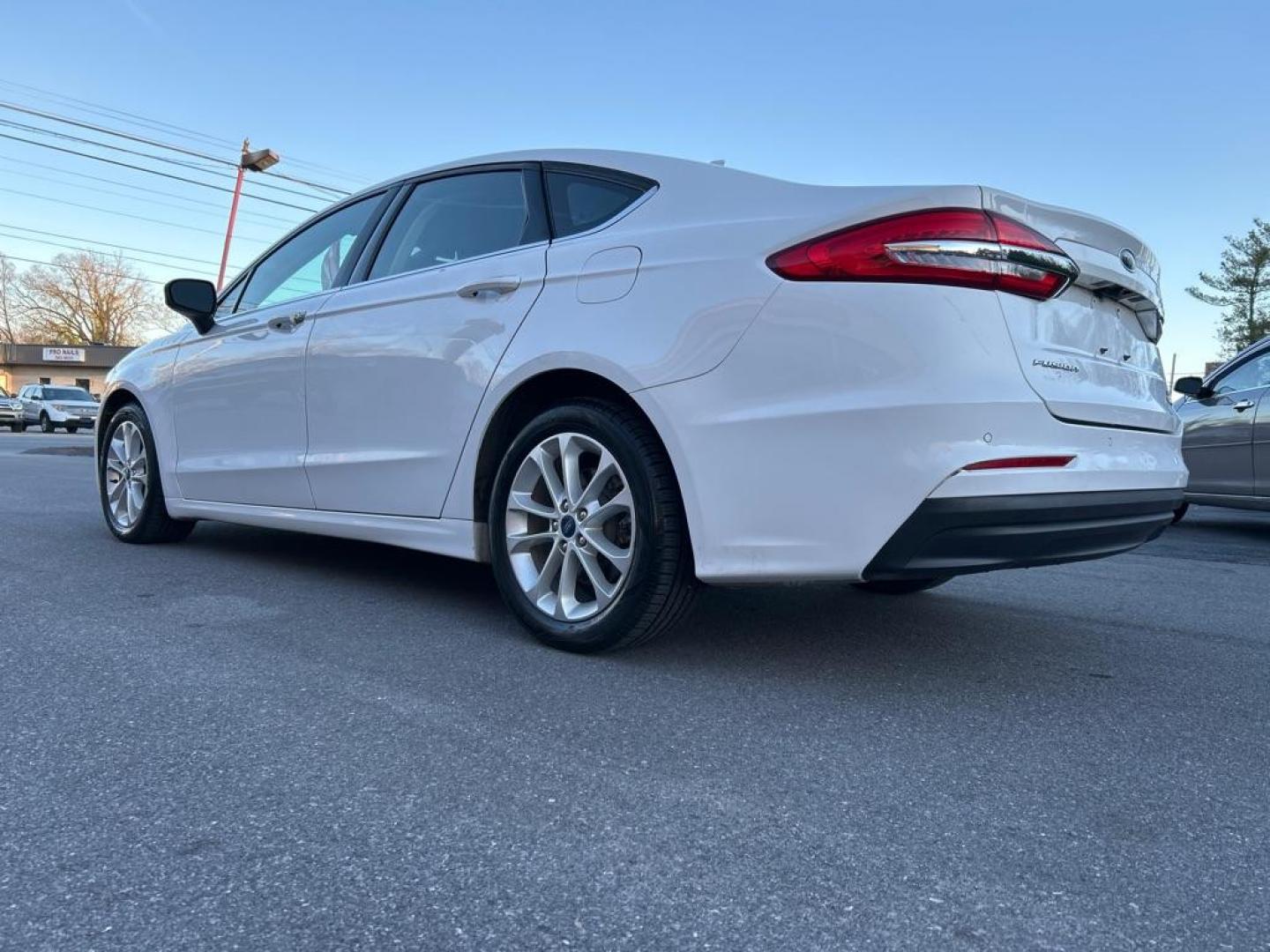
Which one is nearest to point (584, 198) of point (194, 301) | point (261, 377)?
point (261, 377)

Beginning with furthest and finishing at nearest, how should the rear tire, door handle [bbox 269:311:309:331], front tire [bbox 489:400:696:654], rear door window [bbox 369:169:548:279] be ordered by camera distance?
door handle [bbox 269:311:309:331]
the rear tire
rear door window [bbox 369:169:548:279]
front tire [bbox 489:400:696:654]

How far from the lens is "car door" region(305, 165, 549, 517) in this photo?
3.19 meters

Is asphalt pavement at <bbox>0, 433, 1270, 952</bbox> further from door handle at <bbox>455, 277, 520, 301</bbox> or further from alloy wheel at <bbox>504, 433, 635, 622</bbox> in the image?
door handle at <bbox>455, 277, 520, 301</bbox>

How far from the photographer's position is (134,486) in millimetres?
4969

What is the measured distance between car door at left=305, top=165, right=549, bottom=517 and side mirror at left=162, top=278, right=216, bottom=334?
1099 mm

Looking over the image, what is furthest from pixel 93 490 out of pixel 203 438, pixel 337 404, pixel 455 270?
pixel 455 270

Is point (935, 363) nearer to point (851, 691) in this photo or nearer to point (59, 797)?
point (851, 691)

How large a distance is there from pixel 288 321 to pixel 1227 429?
22.0ft

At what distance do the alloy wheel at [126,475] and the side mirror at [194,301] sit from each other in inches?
30.2

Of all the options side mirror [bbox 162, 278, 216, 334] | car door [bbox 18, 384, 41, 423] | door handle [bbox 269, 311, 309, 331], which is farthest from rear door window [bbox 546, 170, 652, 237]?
car door [bbox 18, 384, 41, 423]

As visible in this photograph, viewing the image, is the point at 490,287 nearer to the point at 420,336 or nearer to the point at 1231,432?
the point at 420,336

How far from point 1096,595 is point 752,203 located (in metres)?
2.78

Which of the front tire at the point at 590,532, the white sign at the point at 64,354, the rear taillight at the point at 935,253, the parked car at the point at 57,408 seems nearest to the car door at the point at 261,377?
the front tire at the point at 590,532

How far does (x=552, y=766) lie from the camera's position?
2.00m
